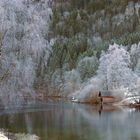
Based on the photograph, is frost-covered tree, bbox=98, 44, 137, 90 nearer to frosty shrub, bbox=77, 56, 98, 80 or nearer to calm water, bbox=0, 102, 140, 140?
frosty shrub, bbox=77, 56, 98, 80

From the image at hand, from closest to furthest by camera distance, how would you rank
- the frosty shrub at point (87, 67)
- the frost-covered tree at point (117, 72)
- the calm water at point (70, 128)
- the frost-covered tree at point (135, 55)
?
1. the calm water at point (70, 128)
2. the frost-covered tree at point (117, 72)
3. the frost-covered tree at point (135, 55)
4. the frosty shrub at point (87, 67)

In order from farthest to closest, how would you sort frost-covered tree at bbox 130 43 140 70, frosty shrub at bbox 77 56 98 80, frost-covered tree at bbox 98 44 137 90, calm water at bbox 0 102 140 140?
frosty shrub at bbox 77 56 98 80, frost-covered tree at bbox 130 43 140 70, frost-covered tree at bbox 98 44 137 90, calm water at bbox 0 102 140 140

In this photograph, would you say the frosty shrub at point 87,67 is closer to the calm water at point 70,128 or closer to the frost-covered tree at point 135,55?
the frost-covered tree at point 135,55

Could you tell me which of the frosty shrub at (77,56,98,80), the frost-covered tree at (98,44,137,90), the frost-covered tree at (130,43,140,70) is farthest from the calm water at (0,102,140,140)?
the frosty shrub at (77,56,98,80)

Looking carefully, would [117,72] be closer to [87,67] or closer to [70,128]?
[87,67]

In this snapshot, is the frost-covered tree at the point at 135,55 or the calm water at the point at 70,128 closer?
the calm water at the point at 70,128

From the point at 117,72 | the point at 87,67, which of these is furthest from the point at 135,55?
the point at 117,72

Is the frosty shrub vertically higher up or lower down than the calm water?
higher up

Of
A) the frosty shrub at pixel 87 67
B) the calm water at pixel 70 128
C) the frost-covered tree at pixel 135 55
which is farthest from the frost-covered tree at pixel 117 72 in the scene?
the calm water at pixel 70 128

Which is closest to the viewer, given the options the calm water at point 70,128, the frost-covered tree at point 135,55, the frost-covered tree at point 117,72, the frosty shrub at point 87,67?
the calm water at point 70,128

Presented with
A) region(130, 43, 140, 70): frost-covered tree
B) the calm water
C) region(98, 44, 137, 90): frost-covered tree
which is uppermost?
region(130, 43, 140, 70): frost-covered tree

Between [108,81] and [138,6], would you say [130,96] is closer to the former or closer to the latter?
[108,81]

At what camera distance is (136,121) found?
44.8m

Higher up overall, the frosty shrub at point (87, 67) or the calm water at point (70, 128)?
the frosty shrub at point (87, 67)
